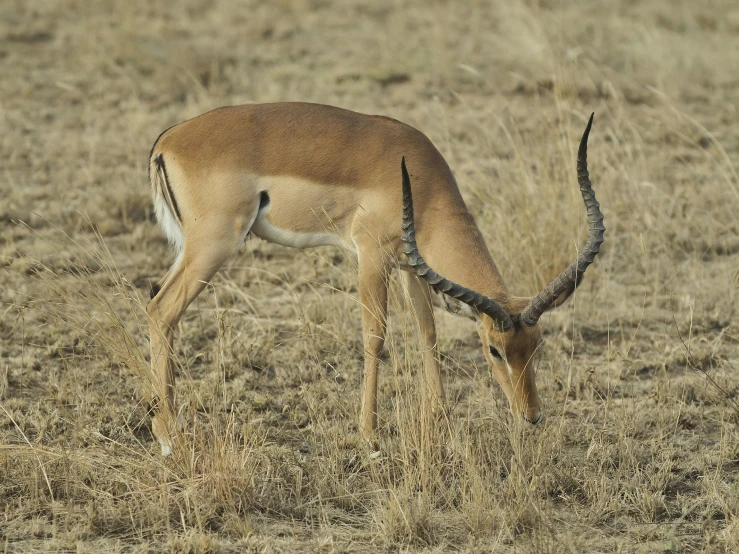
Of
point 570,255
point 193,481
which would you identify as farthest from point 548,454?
point 570,255

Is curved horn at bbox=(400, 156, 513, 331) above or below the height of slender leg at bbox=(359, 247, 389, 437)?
above

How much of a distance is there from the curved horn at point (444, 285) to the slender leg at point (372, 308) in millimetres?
699

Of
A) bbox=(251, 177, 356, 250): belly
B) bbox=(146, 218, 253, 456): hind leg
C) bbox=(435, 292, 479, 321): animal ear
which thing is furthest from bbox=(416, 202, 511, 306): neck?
bbox=(146, 218, 253, 456): hind leg

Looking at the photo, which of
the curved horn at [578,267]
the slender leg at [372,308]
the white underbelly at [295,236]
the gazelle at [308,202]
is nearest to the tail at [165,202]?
the gazelle at [308,202]

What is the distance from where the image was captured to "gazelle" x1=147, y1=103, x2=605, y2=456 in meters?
5.61

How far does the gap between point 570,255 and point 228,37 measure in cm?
727

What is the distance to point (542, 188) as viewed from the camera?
7.87m

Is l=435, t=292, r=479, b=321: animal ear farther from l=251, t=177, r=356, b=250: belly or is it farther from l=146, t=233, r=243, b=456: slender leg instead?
l=146, t=233, r=243, b=456: slender leg

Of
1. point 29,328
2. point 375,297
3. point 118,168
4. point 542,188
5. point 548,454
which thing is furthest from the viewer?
point 118,168

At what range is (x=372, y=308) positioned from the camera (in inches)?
225

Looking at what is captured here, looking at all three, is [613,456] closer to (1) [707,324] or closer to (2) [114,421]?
(1) [707,324]

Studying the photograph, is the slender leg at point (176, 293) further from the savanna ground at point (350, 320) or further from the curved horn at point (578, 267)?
the curved horn at point (578, 267)

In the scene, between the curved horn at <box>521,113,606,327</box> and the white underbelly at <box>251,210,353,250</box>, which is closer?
the curved horn at <box>521,113,606,327</box>

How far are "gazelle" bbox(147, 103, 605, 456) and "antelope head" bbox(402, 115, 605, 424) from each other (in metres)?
0.36
